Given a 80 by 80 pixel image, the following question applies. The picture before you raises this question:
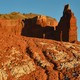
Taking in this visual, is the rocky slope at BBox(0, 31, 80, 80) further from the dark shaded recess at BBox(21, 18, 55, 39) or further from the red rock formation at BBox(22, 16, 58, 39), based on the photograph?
the red rock formation at BBox(22, 16, 58, 39)

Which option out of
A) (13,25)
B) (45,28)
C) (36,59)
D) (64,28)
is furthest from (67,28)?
(36,59)

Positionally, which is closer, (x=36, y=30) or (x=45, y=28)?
(x=36, y=30)

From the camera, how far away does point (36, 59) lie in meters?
37.0

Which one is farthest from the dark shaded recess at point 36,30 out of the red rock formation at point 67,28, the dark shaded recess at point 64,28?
the red rock formation at point 67,28

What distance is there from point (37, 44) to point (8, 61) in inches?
252

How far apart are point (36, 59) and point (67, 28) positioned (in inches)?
912

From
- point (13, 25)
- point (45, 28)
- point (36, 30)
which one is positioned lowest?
point (36, 30)

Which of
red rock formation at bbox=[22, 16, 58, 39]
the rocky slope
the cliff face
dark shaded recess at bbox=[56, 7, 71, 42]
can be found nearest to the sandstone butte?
the rocky slope

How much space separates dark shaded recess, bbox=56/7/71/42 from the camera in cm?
5819

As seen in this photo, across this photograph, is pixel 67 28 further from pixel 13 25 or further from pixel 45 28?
pixel 13 25

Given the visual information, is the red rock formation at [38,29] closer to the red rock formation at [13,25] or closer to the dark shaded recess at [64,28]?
the red rock formation at [13,25]

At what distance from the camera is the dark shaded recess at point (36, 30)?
6273 centimetres

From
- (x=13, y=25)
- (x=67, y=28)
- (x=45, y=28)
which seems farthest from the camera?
(x=13, y=25)

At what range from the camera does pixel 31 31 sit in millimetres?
67812
